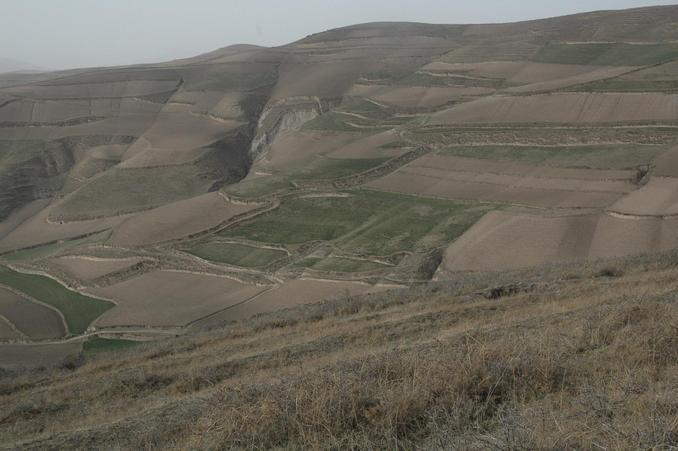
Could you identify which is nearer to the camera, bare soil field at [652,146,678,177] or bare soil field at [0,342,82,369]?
bare soil field at [0,342,82,369]

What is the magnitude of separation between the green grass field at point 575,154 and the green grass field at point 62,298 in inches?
1184

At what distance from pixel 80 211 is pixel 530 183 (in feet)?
127

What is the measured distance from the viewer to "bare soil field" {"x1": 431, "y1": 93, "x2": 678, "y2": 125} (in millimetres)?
46156

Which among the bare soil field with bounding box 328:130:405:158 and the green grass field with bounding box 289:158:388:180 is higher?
the bare soil field with bounding box 328:130:405:158

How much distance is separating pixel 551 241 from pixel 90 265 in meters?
27.5

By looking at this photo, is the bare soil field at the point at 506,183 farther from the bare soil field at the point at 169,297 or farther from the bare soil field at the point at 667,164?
the bare soil field at the point at 169,297

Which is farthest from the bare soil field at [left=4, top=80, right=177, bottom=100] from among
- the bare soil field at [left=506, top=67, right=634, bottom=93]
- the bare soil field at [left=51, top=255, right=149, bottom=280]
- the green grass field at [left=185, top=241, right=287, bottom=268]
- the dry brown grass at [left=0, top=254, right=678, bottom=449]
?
the dry brown grass at [left=0, top=254, right=678, bottom=449]

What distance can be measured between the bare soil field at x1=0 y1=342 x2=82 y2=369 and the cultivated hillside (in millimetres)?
163

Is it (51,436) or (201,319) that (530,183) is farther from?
(51,436)

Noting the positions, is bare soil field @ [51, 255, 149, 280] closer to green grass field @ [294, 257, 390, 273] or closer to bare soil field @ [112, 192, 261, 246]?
bare soil field @ [112, 192, 261, 246]

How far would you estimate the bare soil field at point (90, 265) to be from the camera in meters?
35.7

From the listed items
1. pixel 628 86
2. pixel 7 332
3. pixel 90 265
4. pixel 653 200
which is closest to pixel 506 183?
pixel 653 200

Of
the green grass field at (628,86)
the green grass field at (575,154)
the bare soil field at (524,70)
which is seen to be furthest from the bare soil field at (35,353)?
the bare soil field at (524,70)

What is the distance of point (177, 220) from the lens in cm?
4219
